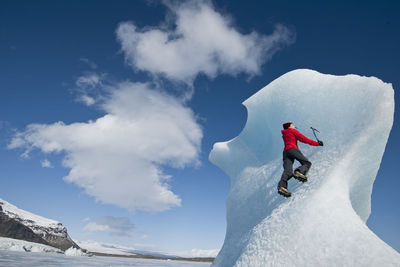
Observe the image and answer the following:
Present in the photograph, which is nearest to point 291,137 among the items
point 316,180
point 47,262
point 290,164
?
point 290,164

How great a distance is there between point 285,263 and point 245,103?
6256 mm

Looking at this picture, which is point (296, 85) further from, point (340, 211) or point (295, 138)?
point (340, 211)

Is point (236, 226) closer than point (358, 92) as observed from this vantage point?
No

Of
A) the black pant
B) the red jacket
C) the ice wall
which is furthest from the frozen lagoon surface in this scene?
the red jacket

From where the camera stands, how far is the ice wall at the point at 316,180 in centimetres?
543

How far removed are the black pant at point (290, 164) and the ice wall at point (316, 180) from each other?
2.16 feet

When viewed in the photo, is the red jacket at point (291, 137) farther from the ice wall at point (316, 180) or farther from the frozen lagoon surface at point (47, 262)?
the frozen lagoon surface at point (47, 262)

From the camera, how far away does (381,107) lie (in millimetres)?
6371

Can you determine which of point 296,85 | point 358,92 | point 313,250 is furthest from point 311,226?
point 296,85

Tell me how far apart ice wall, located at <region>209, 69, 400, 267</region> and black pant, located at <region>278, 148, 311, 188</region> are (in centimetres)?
66

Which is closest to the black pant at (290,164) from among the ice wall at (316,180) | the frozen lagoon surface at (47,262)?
the ice wall at (316,180)

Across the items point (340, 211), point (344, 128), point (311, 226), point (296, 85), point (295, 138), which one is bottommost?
point (311, 226)

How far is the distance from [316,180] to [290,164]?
92cm

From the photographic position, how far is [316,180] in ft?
21.8
